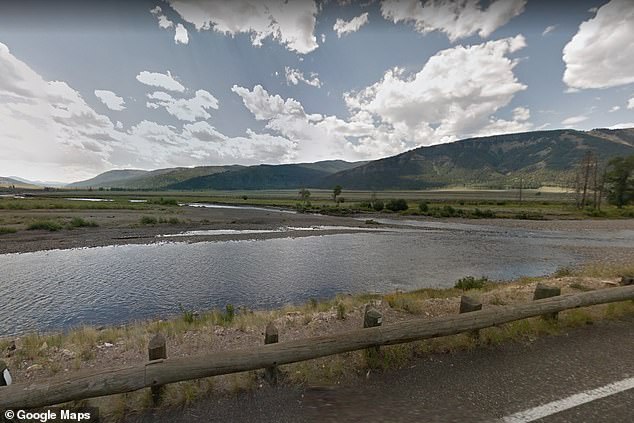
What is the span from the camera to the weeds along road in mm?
3307

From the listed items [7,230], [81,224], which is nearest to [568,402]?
[7,230]

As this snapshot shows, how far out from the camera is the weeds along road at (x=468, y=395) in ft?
10.8

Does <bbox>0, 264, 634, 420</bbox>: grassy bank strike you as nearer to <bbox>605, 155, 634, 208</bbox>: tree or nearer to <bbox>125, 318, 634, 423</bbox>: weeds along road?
<bbox>125, 318, 634, 423</bbox>: weeds along road

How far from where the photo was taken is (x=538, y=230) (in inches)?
1641

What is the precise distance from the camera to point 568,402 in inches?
136

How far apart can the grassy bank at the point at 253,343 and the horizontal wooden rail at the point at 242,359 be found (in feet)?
0.98

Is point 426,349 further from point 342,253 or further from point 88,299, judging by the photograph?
point 342,253

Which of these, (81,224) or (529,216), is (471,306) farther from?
(529,216)

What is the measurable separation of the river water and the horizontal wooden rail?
9.22 meters

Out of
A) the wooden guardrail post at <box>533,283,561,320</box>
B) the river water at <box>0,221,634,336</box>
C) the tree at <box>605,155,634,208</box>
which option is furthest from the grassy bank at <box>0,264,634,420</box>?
the tree at <box>605,155,634,208</box>

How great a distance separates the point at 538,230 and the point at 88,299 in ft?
176

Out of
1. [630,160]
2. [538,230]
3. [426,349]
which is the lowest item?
[538,230]

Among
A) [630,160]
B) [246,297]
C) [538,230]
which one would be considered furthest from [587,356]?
[630,160]

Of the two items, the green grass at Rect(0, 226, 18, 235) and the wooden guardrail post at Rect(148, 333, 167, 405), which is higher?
the wooden guardrail post at Rect(148, 333, 167, 405)
